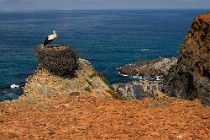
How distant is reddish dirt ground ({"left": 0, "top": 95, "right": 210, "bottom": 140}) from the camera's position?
11.8 metres

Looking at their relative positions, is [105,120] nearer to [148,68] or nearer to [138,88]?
[138,88]

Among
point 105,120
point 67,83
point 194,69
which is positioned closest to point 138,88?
point 67,83

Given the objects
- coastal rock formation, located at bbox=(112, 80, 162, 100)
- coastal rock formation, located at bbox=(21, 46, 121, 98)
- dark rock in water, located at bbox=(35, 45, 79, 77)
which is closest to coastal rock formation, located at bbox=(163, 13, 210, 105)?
coastal rock formation, located at bbox=(21, 46, 121, 98)

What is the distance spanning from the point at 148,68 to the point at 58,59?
207ft

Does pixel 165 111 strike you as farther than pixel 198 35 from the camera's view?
No

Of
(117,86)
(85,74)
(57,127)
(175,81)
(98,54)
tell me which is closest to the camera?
(57,127)

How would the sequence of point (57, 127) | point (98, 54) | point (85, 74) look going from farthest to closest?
point (98, 54), point (85, 74), point (57, 127)

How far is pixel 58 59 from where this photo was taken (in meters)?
22.1

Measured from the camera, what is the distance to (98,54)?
359ft

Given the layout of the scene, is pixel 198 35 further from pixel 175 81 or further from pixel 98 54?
pixel 98 54

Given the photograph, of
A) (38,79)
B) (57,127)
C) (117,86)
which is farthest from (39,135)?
(117,86)

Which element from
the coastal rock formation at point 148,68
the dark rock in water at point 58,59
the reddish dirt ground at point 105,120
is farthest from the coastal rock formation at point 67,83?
the coastal rock formation at point 148,68

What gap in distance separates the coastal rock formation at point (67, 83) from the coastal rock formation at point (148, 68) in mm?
56585

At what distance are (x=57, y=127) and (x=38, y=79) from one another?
9.18 meters
